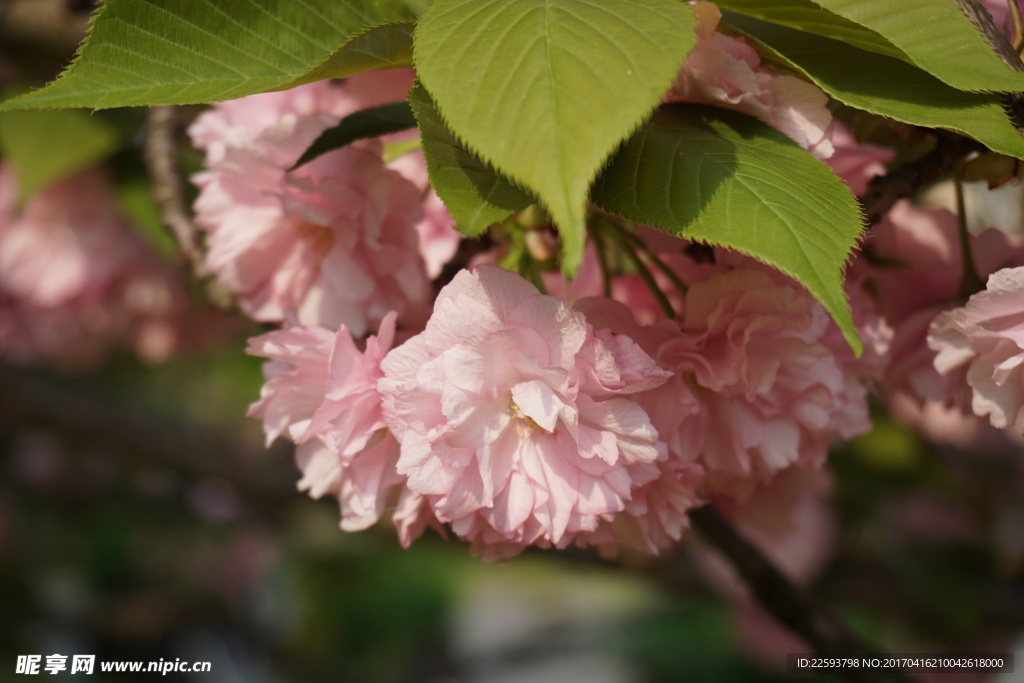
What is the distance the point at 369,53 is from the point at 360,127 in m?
0.11

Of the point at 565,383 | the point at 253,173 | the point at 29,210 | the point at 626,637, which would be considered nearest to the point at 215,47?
the point at 253,173

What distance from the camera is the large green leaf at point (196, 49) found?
1.28 feet

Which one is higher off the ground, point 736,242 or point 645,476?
point 736,242

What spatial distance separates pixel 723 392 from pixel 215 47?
0.35 metres

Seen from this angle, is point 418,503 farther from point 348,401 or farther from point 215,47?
point 215,47

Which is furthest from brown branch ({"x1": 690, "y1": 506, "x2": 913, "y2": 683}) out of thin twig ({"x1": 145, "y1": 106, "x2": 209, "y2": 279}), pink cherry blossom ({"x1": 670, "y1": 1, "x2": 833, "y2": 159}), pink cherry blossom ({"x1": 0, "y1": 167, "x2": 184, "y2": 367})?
pink cherry blossom ({"x1": 0, "y1": 167, "x2": 184, "y2": 367})

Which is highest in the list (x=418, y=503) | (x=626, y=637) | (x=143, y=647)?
(x=418, y=503)

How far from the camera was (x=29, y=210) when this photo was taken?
109cm

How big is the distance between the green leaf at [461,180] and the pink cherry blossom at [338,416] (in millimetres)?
105

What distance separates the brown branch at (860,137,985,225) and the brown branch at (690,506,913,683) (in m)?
0.37

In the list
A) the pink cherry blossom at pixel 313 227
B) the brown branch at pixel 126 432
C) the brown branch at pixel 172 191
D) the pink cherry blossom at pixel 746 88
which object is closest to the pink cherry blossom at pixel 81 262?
the brown branch at pixel 172 191

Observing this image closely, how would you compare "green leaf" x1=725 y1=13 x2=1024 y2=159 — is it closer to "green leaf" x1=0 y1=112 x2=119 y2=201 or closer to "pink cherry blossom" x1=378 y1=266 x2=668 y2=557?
"pink cherry blossom" x1=378 y1=266 x2=668 y2=557

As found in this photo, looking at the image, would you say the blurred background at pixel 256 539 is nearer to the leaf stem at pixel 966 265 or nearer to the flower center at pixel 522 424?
the leaf stem at pixel 966 265

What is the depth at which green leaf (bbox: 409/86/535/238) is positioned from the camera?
37cm
